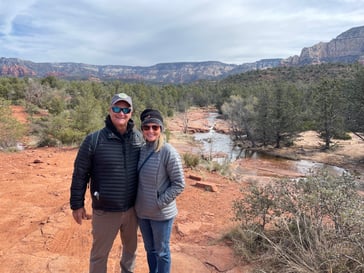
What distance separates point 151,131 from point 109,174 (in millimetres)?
529

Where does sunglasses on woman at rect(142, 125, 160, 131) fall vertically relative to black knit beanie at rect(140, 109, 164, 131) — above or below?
below

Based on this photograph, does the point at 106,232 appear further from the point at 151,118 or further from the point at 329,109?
the point at 329,109

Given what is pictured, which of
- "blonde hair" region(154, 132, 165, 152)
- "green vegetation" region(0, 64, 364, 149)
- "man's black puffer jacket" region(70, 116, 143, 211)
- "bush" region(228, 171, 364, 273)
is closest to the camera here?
"man's black puffer jacket" region(70, 116, 143, 211)

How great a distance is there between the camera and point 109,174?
2.67 meters

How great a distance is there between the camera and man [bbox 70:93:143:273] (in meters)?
2.66

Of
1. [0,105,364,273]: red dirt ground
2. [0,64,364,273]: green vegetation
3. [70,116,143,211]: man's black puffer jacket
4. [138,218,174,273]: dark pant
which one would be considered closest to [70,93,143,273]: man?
[70,116,143,211]: man's black puffer jacket

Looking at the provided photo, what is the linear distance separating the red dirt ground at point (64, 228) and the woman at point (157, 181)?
121cm

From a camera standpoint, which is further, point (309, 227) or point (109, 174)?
point (309, 227)

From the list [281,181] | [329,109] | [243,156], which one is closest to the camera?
[281,181]

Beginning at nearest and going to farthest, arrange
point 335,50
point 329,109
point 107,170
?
point 107,170 → point 329,109 → point 335,50

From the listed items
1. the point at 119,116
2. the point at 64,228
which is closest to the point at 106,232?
the point at 119,116

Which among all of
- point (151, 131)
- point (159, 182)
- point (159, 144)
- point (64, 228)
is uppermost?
point (151, 131)

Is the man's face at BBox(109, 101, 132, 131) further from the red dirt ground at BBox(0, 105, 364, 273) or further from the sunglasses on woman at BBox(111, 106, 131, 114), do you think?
the red dirt ground at BBox(0, 105, 364, 273)

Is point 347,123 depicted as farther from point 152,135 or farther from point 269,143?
point 152,135
